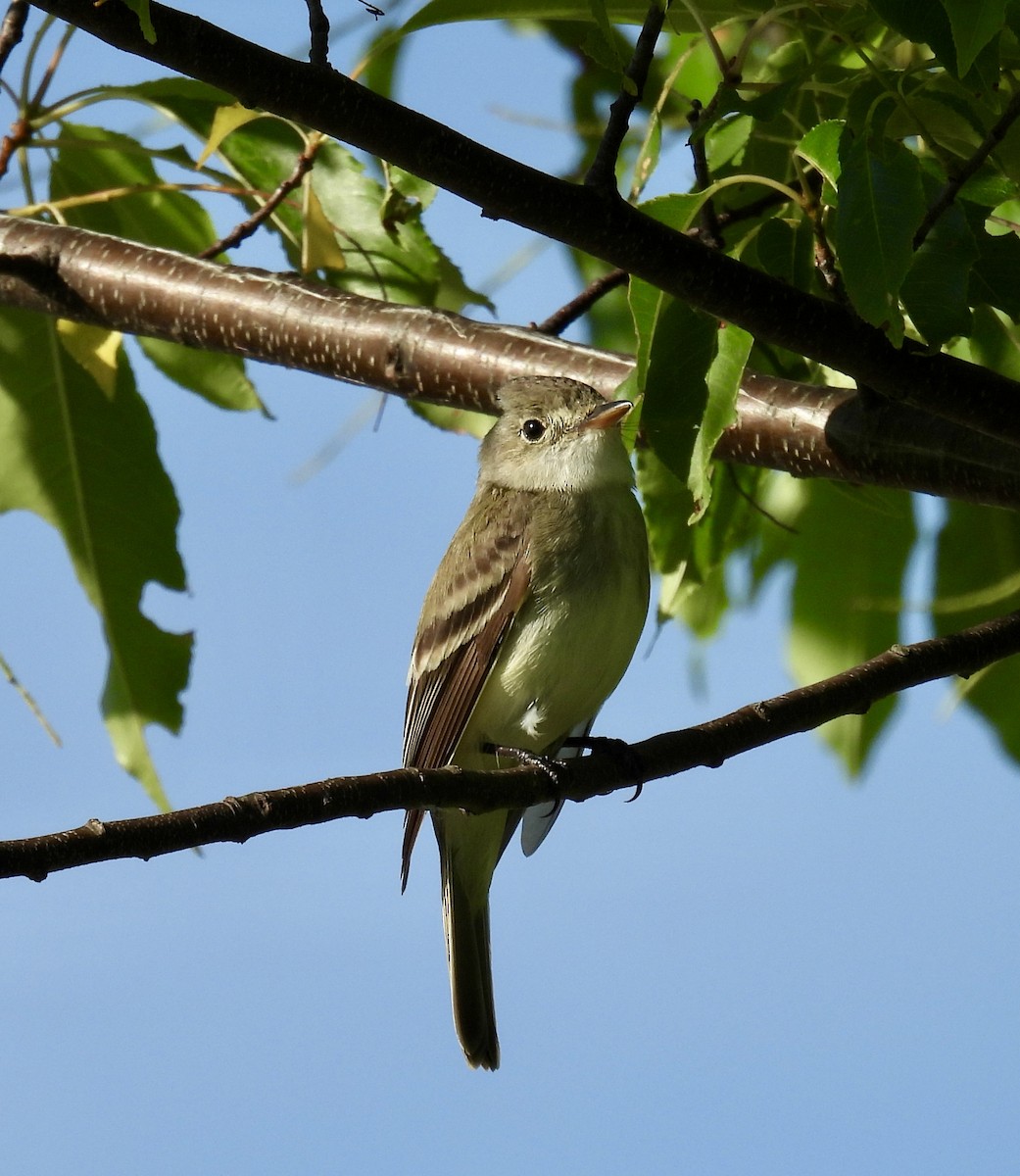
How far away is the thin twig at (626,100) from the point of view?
179cm

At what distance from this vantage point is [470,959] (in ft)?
11.5

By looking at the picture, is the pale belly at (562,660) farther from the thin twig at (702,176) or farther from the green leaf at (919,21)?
the green leaf at (919,21)

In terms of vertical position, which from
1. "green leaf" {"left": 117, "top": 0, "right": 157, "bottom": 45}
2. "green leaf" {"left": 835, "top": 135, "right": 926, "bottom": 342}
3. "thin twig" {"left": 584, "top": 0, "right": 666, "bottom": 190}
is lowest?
"green leaf" {"left": 835, "top": 135, "right": 926, "bottom": 342}

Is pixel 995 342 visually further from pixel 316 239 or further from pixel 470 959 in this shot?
pixel 470 959

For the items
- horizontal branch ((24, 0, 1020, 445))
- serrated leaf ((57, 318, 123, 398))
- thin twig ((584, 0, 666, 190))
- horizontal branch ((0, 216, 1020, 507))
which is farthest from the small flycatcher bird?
thin twig ((584, 0, 666, 190))

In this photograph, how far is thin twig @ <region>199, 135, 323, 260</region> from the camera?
9.93ft

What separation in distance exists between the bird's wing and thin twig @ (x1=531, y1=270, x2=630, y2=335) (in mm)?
429

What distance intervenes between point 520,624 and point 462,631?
0.62 ft

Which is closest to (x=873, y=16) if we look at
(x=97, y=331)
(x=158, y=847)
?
(x=158, y=847)

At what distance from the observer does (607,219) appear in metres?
1.93

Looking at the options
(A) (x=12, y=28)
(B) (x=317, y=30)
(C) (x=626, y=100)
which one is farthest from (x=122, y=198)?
(C) (x=626, y=100)

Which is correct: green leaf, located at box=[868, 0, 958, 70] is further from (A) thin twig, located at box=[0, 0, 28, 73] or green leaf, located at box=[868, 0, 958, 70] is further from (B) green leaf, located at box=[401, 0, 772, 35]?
(A) thin twig, located at box=[0, 0, 28, 73]

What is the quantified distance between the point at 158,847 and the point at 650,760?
36.6 inches

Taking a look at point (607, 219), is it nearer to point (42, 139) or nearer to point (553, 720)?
point (553, 720)
